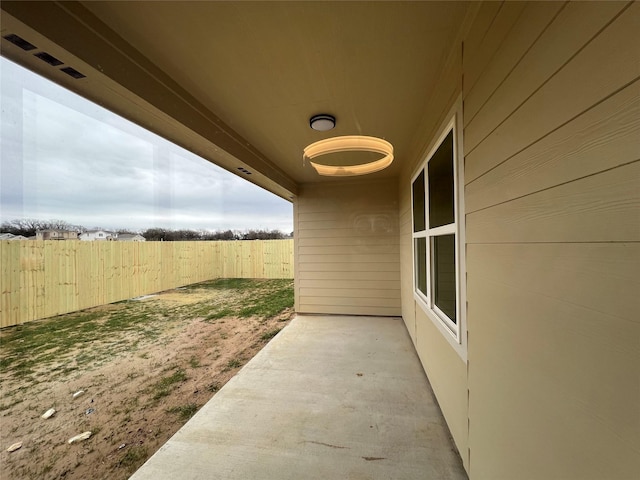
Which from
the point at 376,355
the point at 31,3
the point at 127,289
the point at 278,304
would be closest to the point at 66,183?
the point at 31,3

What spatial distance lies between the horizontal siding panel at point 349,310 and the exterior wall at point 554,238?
10.5 ft

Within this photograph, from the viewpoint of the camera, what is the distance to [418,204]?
2.90 m

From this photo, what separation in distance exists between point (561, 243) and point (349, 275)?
4028 millimetres

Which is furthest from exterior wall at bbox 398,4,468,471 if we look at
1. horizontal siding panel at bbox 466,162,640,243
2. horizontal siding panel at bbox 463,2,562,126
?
horizontal siding panel at bbox 466,162,640,243

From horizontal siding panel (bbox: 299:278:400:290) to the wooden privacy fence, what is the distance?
1.91 metres

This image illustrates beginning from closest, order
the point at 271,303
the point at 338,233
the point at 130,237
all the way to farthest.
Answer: the point at 130,237, the point at 338,233, the point at 271,303

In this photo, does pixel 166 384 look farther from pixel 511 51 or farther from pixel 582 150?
pixel 511 51

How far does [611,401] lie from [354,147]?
2572 millimetres

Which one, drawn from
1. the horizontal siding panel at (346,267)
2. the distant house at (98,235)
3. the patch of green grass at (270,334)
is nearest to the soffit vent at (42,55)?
the distant house at (98,235)

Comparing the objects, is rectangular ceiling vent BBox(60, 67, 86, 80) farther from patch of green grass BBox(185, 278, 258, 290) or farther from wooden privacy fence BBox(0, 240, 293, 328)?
patch of green grass BBox(185, 278, 258, 290)

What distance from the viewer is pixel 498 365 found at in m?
1.08

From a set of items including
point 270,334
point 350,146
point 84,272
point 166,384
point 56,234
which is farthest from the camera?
point 270,334

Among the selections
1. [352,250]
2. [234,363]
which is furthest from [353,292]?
[234,363]

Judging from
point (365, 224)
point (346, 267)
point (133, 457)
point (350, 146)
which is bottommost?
point (133, 457)
